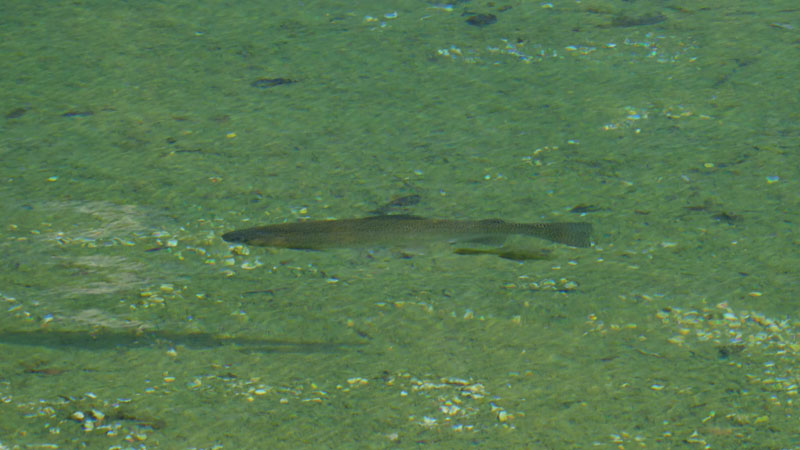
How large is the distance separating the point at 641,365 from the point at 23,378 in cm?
100

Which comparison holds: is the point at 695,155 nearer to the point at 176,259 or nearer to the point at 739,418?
the point at 739,418

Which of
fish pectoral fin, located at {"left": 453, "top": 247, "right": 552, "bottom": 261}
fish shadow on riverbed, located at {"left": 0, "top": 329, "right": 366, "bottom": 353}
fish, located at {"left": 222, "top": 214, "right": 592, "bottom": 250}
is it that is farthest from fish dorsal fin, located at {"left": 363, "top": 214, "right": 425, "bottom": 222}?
fish shadow on riverbed, located at {"left": 0, "top": 329, "right": 366, "bottom": 353}

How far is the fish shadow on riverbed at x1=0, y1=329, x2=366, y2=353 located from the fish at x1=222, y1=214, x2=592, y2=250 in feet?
0.99

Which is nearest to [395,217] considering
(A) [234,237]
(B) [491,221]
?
(B) [491,221]

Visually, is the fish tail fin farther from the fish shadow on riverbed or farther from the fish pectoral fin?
the fish shadow on riverbed

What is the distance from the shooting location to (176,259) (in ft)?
6.55

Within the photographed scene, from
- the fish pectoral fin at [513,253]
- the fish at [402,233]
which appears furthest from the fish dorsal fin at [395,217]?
the fish pectoral fin at [513,253]

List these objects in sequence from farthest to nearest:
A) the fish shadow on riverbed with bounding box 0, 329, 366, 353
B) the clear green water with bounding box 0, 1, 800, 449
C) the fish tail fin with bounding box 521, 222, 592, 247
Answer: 1. the fish tail fin with bounding box 521, 222, 592, 247
2. the fish shadow on riverbed with bounding box 0, 329, 366, 353
3. the clear green water with bounding box 0, 1, 800, 449

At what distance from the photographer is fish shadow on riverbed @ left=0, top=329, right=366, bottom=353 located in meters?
1.71

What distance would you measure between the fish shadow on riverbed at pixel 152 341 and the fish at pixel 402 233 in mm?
303

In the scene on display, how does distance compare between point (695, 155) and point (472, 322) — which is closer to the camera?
point (472, 322)

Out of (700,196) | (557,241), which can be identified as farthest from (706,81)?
(557,241)

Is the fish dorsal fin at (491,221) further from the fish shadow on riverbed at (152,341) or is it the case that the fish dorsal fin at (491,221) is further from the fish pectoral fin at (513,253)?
the fish shadow on riverbed at (152,341)

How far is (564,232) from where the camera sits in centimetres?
196
